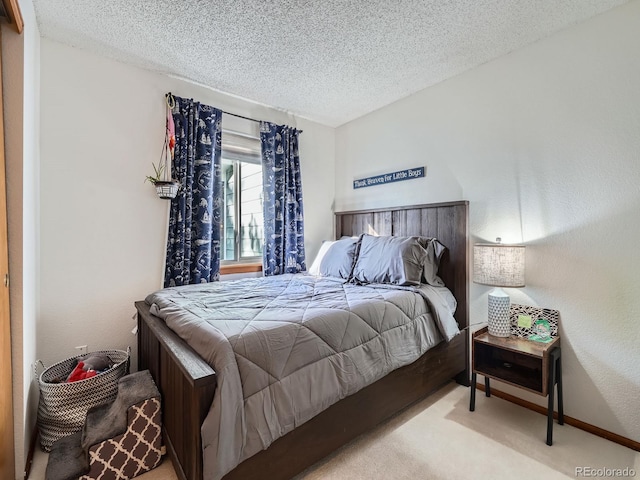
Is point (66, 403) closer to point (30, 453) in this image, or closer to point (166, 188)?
point (30, 453)

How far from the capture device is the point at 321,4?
5.83ft

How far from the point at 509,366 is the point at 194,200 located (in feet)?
9.04

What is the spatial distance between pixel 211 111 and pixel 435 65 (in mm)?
1958

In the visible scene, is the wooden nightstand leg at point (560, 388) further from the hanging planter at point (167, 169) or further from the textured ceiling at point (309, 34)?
the hanging planter at point (167, 169)

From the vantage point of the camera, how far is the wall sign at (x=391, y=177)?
9.37 ft

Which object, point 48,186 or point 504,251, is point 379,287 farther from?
point 48,186

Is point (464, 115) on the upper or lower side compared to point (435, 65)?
lower

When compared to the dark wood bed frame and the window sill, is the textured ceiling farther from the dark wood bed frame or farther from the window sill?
the window sill

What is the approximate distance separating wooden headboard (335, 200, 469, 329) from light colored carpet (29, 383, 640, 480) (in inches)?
29.7

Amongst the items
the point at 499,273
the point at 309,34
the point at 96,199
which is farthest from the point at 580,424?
the point at 96,199

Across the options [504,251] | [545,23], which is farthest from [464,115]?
[504,251]

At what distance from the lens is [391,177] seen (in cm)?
308

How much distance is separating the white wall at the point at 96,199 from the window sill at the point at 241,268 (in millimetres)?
588

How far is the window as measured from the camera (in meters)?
3.07
